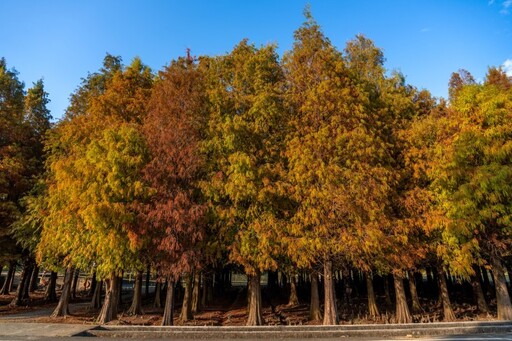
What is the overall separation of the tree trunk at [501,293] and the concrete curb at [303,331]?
588 cm

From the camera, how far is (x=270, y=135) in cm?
1684

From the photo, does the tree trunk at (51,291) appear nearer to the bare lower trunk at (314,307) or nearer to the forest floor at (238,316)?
the forest floor at (238,316)

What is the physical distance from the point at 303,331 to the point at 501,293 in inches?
463

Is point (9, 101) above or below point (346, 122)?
above

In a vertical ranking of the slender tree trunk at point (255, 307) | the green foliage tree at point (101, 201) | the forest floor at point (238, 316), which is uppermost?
the green foliage tree at point (101, 201)

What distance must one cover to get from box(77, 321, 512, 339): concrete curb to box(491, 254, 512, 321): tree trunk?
231 inches

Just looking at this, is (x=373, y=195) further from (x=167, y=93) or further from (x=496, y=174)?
(x=167, y=93)

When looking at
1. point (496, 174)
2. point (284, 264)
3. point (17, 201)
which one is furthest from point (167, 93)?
point (496, 174)

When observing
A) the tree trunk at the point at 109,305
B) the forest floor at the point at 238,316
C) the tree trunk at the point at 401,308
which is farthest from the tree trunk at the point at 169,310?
the tree trunk at the point at 401,308

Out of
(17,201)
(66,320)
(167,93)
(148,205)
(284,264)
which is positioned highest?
(167,93)

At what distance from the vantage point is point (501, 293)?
642 inches

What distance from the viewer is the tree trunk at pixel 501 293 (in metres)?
15.9

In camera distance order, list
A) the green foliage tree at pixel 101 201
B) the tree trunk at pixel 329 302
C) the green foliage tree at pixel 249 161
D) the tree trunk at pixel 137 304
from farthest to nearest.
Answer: the tree trunk at pixel 137 304 < the tree trunk at pixel 329 302 < the green foliage tree at pixel 249 161 < the green foliage tree at pixel 101 201

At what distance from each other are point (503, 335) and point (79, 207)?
16.2 m
